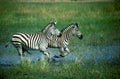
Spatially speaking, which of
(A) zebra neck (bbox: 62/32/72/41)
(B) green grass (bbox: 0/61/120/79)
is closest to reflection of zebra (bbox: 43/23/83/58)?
(A) zebra neck (bbox: 62/32/72/41)

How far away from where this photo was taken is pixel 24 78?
3.57 m

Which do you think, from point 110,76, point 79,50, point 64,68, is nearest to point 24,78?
point 64,68

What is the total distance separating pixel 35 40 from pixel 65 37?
1.12 ft

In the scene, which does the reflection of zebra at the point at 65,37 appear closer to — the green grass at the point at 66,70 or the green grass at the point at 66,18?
the green grass at the point at 66,18

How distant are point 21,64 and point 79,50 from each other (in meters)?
0.66

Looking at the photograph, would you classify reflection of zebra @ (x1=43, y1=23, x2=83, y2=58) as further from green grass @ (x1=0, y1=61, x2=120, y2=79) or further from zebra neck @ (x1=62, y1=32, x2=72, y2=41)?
green grass @ (x1=0, y1=61, x2=120, y2=79)

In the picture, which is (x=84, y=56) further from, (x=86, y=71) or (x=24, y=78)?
(x=24, y=78)

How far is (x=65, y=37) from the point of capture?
3594 mm

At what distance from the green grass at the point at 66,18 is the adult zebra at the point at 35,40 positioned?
5 cm

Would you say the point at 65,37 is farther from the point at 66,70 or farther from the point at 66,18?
the point at 66,70

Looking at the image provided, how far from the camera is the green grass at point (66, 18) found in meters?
3.57

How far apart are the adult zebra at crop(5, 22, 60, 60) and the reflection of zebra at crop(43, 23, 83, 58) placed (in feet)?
0.19

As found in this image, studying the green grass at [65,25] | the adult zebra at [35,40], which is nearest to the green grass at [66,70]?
the green grass at [65,25]

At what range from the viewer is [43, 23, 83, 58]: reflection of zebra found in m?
3.58
